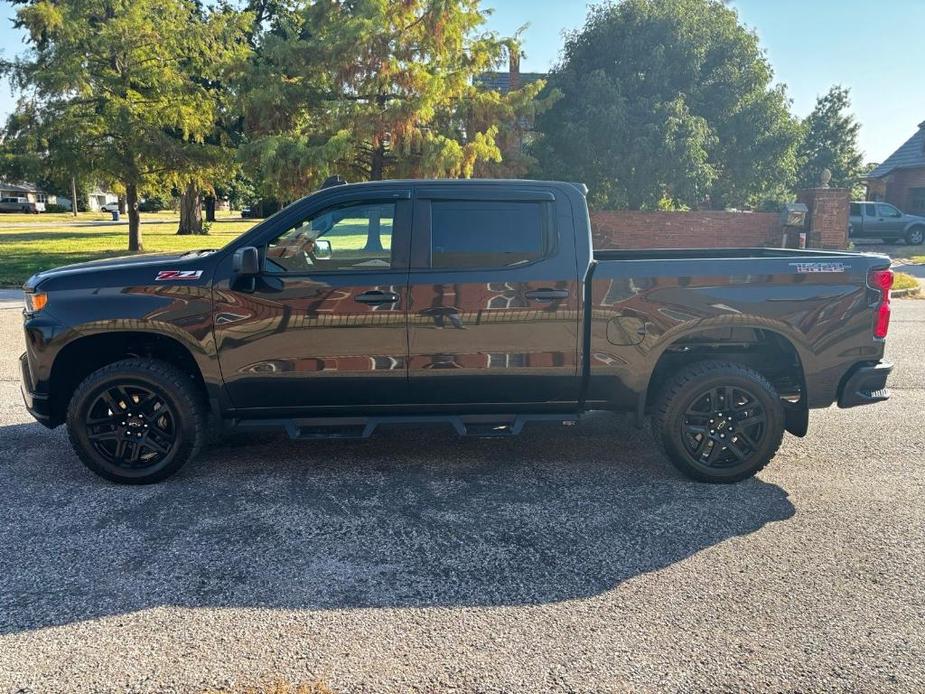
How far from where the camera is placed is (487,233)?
14.3 ft

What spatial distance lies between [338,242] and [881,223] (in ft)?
91.6

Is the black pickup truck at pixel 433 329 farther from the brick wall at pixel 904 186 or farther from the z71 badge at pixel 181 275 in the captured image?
the brick wall at pixel 904 186

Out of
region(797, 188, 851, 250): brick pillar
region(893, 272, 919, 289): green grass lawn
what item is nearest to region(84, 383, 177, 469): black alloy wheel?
region(893, 272, 919, 289): green grass lawn

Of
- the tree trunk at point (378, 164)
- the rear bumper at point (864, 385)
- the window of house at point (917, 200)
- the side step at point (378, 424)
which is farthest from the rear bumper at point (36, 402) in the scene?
the window of house at point (917, 200)

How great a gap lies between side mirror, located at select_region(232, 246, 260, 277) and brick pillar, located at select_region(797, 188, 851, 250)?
15780 millimetres

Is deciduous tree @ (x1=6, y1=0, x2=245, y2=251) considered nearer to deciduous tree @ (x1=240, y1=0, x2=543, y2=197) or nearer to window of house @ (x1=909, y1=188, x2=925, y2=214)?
deciduous tree @ (x1=240, y1=0, x2=543, y2=197)

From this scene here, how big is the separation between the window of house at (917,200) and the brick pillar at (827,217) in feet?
66.8

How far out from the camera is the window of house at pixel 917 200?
106 ft

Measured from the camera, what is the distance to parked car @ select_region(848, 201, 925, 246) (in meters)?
26.0

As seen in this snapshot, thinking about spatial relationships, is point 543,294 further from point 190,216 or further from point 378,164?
point 190,216

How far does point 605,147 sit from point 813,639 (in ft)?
51.6

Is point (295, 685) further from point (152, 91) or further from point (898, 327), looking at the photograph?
point (152, 91)

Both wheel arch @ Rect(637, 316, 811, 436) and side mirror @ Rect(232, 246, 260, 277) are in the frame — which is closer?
side mirror @ Rect(232, 246, 260, 277)

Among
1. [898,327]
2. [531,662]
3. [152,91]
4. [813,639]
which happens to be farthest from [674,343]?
[152,91]
